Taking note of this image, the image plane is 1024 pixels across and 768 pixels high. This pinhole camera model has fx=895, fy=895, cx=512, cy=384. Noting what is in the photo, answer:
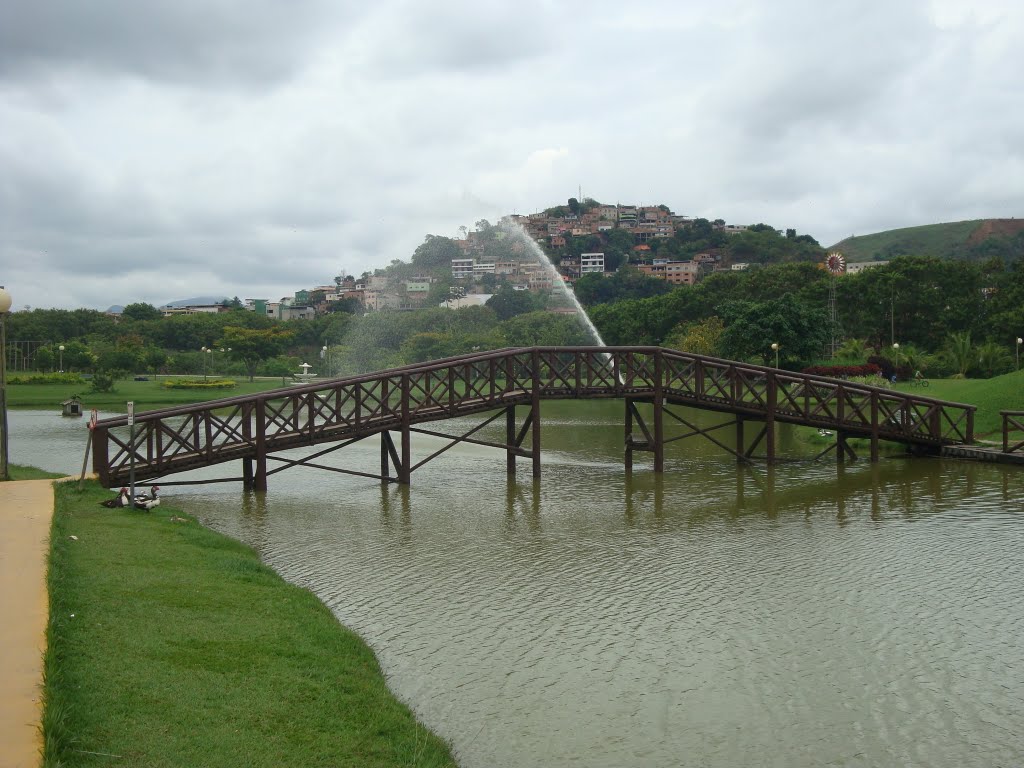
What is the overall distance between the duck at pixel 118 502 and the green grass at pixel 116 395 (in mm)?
40575

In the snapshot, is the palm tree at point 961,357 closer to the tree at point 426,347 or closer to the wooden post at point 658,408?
the wooden post at point 658,408

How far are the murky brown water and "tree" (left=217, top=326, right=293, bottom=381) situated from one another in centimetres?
6692

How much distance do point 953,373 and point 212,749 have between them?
62894 millimetres

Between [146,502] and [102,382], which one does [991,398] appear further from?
[102,382]

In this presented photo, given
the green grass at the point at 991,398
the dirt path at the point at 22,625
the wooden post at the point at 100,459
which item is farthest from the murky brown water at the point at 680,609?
the green grass at the point at 991,398

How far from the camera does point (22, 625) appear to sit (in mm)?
10859

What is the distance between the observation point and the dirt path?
810 cm

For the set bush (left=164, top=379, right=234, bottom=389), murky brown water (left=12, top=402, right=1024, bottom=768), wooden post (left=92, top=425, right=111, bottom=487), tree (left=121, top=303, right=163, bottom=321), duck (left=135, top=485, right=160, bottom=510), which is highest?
tree (left=121, top=303, right=163, bottom=321)

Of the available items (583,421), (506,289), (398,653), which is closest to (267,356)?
(506,289)

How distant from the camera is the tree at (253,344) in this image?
93375mm

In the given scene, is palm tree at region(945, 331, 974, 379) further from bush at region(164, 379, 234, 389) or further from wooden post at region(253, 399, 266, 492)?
bush at region(164, 379, 234, 389)

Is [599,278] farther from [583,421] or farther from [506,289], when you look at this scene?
[583,421]

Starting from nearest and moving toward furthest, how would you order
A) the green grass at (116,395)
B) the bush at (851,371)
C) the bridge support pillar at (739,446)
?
1. the bridge support pillar at (739,446)
2. the bush at (851,371)
3. the green grass at (116,395)

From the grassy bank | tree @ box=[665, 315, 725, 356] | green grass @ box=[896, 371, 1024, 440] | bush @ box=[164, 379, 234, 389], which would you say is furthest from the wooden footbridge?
bush @ box=[164, 379, 234, 389]
